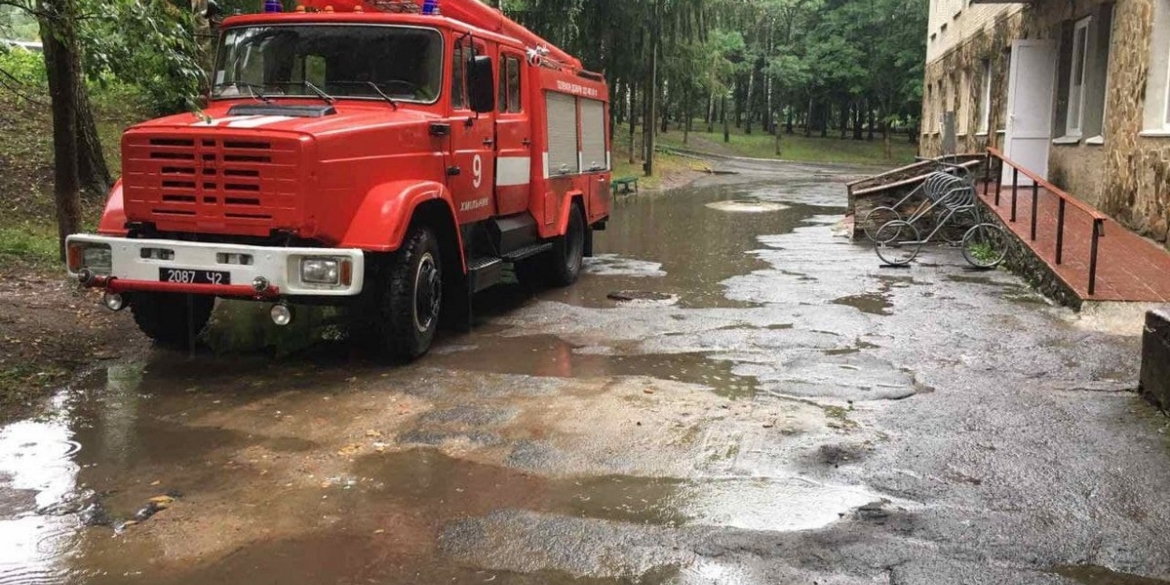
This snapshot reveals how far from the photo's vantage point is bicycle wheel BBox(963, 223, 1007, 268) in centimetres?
1234

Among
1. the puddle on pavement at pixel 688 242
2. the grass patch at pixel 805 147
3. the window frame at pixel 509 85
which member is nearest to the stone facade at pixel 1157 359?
the puddle on pavement at pixel 688 242

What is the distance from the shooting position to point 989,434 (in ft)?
18.6

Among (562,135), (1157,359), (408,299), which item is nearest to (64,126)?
(408,299)

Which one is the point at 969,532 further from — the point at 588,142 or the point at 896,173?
the point at 896,173

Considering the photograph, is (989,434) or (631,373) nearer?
(989,434)

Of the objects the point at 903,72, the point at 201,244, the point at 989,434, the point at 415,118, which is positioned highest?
the point at 903,72

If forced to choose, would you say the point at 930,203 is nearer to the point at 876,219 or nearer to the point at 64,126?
the point at 876,219

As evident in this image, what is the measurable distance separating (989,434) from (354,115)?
484 centimetres

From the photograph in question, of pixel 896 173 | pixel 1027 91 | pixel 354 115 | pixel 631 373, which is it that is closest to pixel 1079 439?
pixel 631 373

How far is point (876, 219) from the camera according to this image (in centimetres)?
1551

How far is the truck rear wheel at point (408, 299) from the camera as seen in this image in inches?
274

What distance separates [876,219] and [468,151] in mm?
9322

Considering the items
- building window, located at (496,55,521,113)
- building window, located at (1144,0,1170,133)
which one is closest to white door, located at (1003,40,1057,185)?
building window, located at (1144,0,1170,133)

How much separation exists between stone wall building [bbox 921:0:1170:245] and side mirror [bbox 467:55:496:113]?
8219mm
